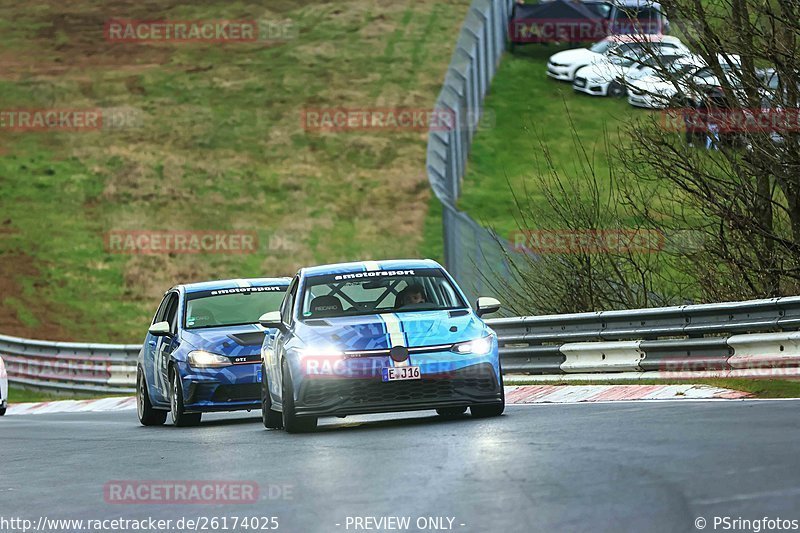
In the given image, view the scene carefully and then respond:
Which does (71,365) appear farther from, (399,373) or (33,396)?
(399,373)

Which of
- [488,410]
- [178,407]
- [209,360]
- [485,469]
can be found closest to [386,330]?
[488,410]

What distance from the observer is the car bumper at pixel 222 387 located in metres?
17.3

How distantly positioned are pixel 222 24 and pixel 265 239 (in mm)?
23458

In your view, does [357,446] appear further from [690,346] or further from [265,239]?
[265,239]

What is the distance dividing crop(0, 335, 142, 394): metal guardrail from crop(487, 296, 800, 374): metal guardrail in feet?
34.2

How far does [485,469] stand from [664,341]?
7.50 meters

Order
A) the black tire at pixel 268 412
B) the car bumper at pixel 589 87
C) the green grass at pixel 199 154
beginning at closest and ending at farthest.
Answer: the black tire at pixel 268 412 < the green grass at pixel 199 154 < the car bumper at pixel 589 87

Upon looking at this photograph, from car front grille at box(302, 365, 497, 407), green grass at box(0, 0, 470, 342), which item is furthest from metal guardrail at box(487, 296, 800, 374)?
green grass at box(0, 0, 470, 342)

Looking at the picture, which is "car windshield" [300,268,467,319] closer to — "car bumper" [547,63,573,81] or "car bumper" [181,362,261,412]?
"car bumper" [181,362,261,412]

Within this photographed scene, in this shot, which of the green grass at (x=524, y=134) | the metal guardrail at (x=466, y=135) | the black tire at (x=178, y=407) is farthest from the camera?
the green grass at (x=524, y=134)

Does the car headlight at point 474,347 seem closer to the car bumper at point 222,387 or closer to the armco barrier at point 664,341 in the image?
the armco barrier at point 664,341

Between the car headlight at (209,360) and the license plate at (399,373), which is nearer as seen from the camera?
the license plate at (399,373)

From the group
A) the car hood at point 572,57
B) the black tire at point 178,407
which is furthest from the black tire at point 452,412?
the car hood at point 572,57

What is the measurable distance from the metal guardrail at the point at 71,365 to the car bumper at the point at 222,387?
11.4 metres
